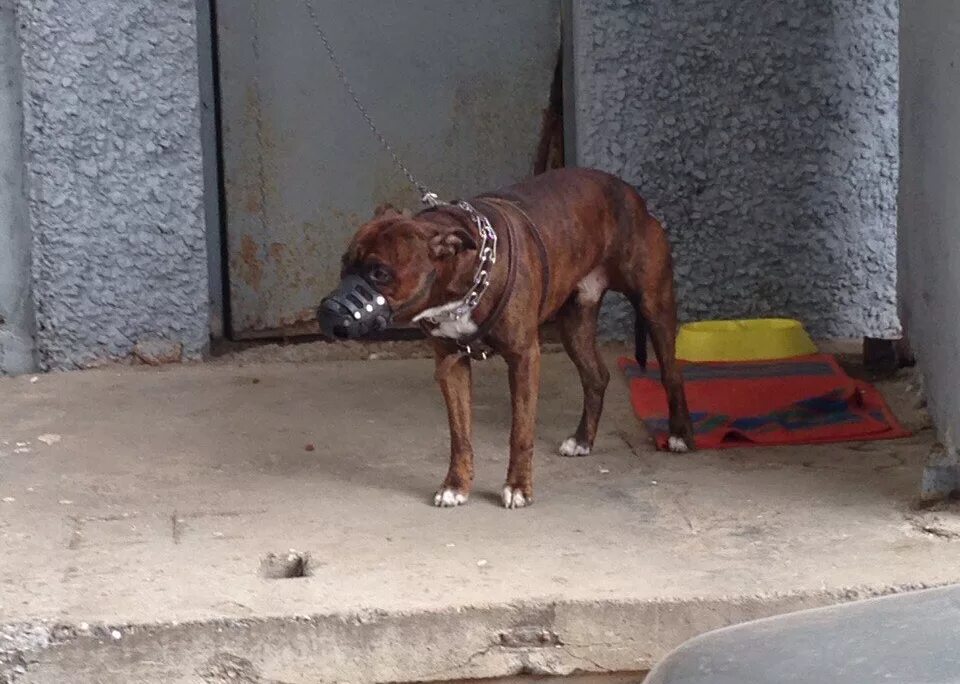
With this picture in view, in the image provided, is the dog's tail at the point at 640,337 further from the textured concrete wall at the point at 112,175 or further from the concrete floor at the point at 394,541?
the textured concrete wall at the point at 112,175

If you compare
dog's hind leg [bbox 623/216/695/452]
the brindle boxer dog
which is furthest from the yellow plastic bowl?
dog's hind leg [bbox 623/216/695/452]

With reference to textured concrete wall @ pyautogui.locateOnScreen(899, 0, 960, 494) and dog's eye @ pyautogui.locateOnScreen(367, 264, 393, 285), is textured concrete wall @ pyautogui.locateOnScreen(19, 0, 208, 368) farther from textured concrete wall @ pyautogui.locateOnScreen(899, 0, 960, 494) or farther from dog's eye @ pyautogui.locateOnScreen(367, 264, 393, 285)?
textured concrete wall @ pyautogui.locateOnScreen(899, 0, 960, 494)

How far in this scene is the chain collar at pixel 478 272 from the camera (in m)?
4.29

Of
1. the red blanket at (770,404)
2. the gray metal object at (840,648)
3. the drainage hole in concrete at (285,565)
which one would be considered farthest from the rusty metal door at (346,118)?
the gray metal object at (840,648)

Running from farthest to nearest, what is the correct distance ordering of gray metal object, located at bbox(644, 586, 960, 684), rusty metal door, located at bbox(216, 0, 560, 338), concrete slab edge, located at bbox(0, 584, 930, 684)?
rusty metal door, located at bbox(216, 0, 560, 338), concrete slab edge, located at bbox(0, 584, 930, 684), gray metal object, located at bbox(644, 586, 960, 684)

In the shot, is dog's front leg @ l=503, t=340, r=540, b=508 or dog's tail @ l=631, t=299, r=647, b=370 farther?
dog's tail @ l=631, t=299, r=647, b=370

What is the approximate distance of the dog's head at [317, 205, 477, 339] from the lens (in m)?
4.03

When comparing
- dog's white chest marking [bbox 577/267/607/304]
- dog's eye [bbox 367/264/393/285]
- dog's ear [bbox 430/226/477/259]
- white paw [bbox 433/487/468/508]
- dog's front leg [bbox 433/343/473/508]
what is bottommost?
white paw [bbox 433/487/468/508]

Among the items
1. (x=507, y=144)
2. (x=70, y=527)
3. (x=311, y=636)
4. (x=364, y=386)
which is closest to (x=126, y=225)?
(x=364, y=386)

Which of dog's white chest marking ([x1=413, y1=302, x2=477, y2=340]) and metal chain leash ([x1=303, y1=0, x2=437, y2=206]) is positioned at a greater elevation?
metal chain leash ([x1=303, y1=0, x2=437, y2=206])

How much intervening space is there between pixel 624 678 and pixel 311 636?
81cm

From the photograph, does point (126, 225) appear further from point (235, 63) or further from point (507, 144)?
point (507, 144)

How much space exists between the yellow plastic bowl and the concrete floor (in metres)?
0.58

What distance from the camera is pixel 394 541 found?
4227mm
